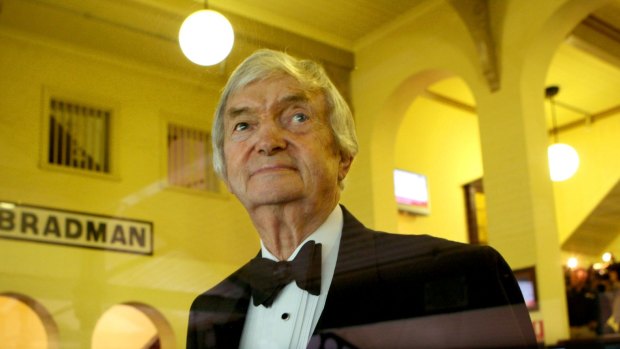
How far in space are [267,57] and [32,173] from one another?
1.40ft

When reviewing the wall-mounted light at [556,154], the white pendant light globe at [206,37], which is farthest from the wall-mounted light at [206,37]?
the wall-mounted light at [556,154]

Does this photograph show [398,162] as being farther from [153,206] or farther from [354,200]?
[153,206]

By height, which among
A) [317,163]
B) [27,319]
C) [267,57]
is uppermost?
[267,57]

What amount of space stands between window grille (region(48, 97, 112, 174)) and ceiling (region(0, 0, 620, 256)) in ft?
0.26

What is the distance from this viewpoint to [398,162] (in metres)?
0.81

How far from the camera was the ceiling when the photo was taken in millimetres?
838

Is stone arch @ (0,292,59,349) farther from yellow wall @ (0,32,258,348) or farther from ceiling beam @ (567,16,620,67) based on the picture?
ceiling beam @ (567,16,620,67)

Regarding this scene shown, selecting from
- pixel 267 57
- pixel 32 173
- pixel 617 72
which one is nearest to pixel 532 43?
pixel 617 72

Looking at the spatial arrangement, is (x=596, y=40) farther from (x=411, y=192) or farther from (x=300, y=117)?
(x=300, y=117)

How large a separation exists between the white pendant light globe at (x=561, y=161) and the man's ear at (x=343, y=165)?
28cm

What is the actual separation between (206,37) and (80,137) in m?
0.23

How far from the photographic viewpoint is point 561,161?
39.4 inches

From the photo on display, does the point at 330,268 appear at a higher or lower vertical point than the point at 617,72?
lower

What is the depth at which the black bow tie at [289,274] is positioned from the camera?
689 mm
